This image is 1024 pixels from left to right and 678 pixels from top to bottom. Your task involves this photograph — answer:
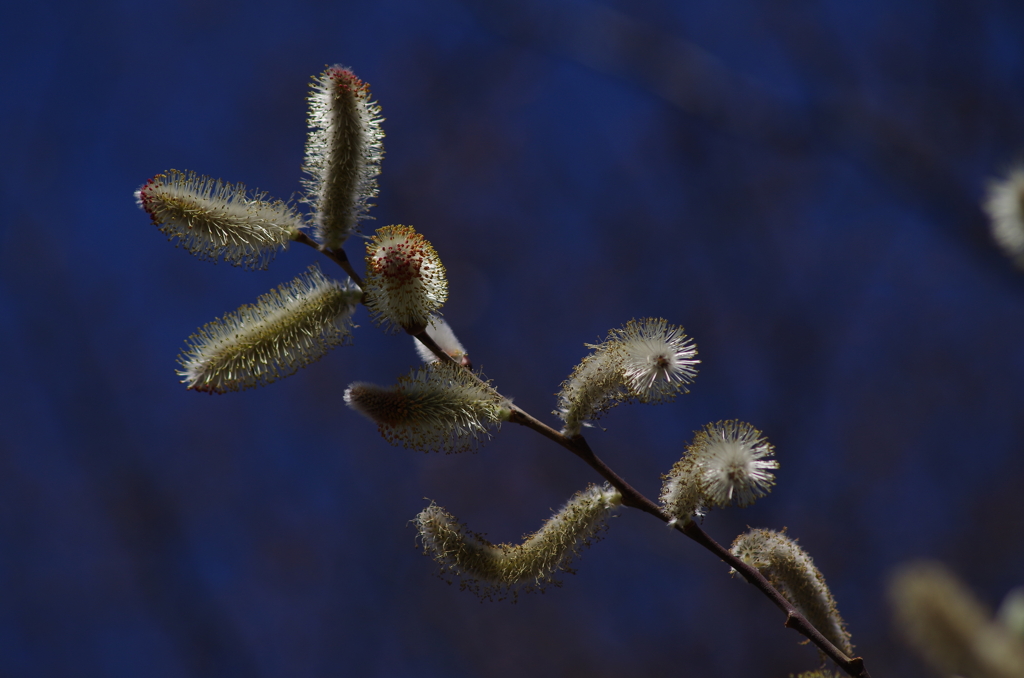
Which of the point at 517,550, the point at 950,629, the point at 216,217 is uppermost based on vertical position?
the point at 950,629

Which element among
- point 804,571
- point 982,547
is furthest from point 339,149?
point 982,547

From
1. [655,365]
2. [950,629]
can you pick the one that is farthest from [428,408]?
[950,629]

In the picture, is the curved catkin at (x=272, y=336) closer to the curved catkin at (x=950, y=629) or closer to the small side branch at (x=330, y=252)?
the small side branch at (x=330, y=252)

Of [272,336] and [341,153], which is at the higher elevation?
[341,153]

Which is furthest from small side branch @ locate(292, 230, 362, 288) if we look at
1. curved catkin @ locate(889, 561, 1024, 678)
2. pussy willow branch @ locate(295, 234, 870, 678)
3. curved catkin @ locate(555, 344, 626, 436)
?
curved catkin @ locate(889, 561, 1024, 678)

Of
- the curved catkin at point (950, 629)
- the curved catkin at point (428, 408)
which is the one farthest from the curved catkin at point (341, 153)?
the curved catkin at point (950, 629)

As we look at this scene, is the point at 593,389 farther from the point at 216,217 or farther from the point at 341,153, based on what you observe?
the point at 216,217
